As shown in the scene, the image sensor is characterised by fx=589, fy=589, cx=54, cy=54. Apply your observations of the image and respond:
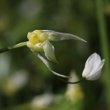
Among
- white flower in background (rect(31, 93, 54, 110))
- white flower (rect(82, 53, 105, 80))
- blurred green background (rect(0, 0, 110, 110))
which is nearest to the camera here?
white flower (rect(82, 53, 105, 80))

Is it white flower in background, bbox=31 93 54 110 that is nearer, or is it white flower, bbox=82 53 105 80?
white flower, bbox=82 53 105 80

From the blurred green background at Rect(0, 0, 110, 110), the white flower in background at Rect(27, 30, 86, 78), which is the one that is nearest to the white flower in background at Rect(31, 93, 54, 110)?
the blurred green background at Rect(0, 0, 110, 110)

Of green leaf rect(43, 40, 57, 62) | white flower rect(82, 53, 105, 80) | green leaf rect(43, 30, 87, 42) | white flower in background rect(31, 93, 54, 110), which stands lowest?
white flower in background rect(31, 93, 54, 110)

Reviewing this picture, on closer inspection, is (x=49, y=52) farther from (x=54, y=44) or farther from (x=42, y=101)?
(x=54, y=44)

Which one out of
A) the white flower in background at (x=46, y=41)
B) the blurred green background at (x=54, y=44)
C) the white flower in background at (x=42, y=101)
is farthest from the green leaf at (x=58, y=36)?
the blurred green background at (x=54, y=44)

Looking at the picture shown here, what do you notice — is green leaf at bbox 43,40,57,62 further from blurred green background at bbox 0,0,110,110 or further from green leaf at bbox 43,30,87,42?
blurred green background at bbox 0,0,110,110

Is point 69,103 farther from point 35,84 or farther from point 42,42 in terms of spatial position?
point 35,84
